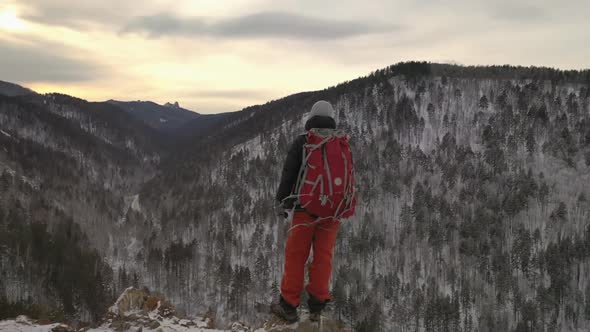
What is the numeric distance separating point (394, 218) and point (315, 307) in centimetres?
12512

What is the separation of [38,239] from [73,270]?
18284mm

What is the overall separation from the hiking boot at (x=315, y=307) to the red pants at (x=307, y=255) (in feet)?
0.36

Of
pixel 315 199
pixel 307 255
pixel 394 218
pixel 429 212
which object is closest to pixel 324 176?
pixel 315 199

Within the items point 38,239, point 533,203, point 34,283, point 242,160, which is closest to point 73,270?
point 34,283

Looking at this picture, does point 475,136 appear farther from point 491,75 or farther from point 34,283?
point 34,283

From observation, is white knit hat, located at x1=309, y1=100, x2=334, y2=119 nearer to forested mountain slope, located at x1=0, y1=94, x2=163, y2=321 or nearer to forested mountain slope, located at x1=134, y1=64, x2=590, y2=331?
forested mountain slope, located at x1=0, y1=94, x2=163, y2=321

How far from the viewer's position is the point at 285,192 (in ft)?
26.6

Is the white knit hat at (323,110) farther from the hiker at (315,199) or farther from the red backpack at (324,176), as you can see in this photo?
the red backpack at (324,176)

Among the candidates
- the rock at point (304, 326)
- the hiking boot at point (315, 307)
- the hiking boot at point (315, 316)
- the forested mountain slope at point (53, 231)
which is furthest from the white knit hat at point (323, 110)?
the forested mountain slope at point (53, 231)

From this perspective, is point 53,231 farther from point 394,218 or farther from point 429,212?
point 429,212

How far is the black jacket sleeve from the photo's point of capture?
8.07 metres

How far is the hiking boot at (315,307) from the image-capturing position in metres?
8.51

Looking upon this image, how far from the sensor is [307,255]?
838 centimetres

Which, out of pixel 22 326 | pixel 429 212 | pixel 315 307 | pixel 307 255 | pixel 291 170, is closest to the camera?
pixel 291 170
